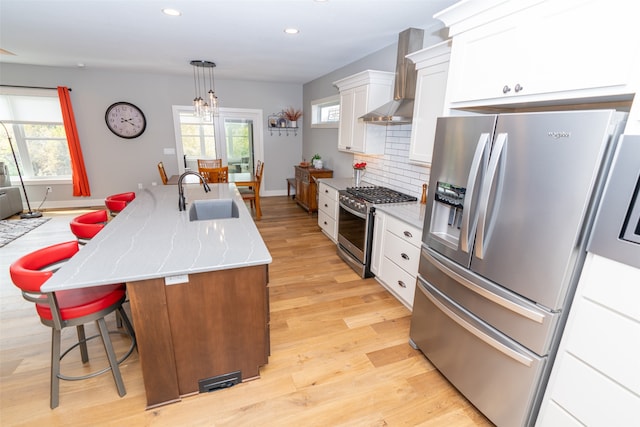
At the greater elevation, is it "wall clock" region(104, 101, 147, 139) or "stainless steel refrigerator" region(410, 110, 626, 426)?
"wall clock" region(104, 101, 147, 139)

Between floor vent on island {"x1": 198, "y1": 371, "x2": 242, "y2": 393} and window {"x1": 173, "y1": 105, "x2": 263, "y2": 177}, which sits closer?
floor vent on island {"x1": 198, "y1": 371, "x2": 242, "y2": 393}

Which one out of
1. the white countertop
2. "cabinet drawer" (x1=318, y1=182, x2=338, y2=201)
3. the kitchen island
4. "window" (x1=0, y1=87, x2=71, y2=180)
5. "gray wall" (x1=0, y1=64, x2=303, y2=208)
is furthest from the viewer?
"gray wall" (x1=0, y1=64, x2=303, y2=208)

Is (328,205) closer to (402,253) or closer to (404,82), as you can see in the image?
(402,253)

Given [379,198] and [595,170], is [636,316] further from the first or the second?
[379,198]

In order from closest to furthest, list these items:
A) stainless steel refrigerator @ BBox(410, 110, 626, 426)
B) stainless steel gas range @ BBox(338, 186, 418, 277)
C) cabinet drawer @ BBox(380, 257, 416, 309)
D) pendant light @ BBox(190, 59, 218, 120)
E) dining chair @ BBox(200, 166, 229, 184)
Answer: stainless steel refrigerator @ BBox(410, 110, 626, 426) → cabinet drawer @ BBox(380, 257, 416, 309) → stainless steel gas range @ BBox(338, 186, 418, 277) → pendant light @ BBox(190, 59, 218, 120) → dining chair @ BBox(200, 166, 229, 184)

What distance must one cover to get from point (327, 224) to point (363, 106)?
1726 mm

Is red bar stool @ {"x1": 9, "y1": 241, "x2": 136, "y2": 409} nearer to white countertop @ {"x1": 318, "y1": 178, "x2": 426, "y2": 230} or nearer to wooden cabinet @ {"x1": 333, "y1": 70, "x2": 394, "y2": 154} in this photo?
white countertop @ {"x1": 318, "y1": 178, "x2": 426, "y2": 230}

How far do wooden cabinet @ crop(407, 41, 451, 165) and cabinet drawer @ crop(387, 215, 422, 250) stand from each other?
1.96 feet

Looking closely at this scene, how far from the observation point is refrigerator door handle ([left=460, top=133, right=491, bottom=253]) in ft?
4.72

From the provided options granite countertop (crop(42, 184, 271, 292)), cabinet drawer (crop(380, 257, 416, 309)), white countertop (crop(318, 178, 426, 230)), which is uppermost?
granite countertop (crop(42, 184, 271, 292))

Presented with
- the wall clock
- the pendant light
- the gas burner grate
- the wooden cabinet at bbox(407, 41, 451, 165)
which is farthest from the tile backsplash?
the wall clock

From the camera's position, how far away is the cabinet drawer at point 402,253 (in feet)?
7.96

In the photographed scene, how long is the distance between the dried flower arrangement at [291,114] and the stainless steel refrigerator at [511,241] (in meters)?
5.30

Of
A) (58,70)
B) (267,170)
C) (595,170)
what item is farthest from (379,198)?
(58,70)
